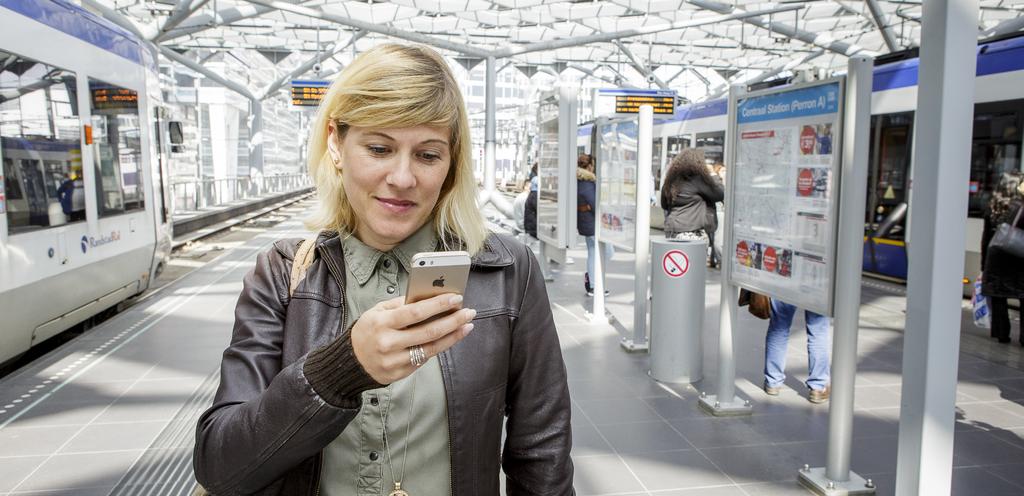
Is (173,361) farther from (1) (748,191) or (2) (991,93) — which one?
(2) (991,93)

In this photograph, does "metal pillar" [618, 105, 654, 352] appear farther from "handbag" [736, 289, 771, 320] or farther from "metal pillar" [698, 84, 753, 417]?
"metal pillar" [698, 84, 753, 417]

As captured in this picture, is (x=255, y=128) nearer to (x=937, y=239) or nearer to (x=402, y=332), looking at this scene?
(x=937, y=239)

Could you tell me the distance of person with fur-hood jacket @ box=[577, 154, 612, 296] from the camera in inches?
388

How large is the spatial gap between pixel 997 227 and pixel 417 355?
762 centimetres

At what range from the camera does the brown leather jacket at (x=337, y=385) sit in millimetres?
1169

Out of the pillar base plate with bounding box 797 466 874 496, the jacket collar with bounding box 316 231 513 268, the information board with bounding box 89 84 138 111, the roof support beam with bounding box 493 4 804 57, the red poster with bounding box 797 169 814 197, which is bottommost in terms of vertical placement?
the pillar base plate with bounding box 797 466 874 496

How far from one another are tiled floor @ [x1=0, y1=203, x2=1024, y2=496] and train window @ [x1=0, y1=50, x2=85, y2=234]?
129 centimetres

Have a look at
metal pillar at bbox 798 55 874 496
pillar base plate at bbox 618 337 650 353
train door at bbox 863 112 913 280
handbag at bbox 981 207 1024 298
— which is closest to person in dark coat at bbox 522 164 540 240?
pillar base plate at bbox 618 337 650 353

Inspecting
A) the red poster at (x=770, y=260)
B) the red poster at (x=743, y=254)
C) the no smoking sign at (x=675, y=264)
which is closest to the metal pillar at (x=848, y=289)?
the red poster at (x=770, y=260)

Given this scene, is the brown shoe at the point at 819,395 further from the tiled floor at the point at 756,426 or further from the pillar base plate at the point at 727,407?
the pillar base plate at the point at 727,407

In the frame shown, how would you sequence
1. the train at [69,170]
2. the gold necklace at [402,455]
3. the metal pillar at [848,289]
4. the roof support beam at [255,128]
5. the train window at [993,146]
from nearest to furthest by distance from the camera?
the gold necklace at [402,455], the metal pillar at [848,289], the train at [69,170], the train window at [993,146], the roof support beam at [255,128]

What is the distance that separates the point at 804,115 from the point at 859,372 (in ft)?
9.95

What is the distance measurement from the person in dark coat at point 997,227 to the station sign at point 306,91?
54.4 ft

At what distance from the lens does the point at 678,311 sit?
612 cm
